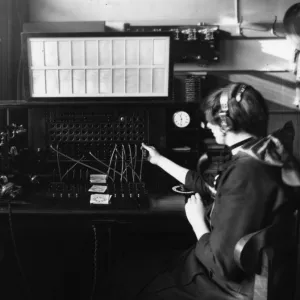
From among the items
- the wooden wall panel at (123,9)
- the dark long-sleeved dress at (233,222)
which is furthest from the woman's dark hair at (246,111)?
the wooden wall panel at (123,9)

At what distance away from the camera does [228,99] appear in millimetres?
1320

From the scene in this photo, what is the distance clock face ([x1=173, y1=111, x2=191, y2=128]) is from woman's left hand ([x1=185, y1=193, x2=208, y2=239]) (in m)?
0.52

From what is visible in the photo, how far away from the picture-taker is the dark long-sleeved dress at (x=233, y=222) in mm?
1126

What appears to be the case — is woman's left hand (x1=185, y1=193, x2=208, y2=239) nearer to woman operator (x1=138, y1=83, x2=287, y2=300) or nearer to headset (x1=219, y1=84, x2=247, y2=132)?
woman operator (x1=138, y1=83, x2=287, y2=300)

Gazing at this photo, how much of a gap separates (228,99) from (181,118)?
1.93 ft

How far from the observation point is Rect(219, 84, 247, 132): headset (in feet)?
4.29

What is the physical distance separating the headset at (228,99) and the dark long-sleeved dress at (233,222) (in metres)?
0.13

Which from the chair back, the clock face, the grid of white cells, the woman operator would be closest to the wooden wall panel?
the grid of white cells

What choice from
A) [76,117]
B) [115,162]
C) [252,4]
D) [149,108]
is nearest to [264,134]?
[149,108]

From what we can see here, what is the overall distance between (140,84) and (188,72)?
73 cm

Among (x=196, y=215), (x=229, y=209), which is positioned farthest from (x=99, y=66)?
(x=229, y=209)

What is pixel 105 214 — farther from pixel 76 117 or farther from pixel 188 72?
pixel 188 72

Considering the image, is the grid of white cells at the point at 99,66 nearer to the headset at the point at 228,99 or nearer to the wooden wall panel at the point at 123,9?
the headset at the point at 228,99

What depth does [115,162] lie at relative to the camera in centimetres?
188
